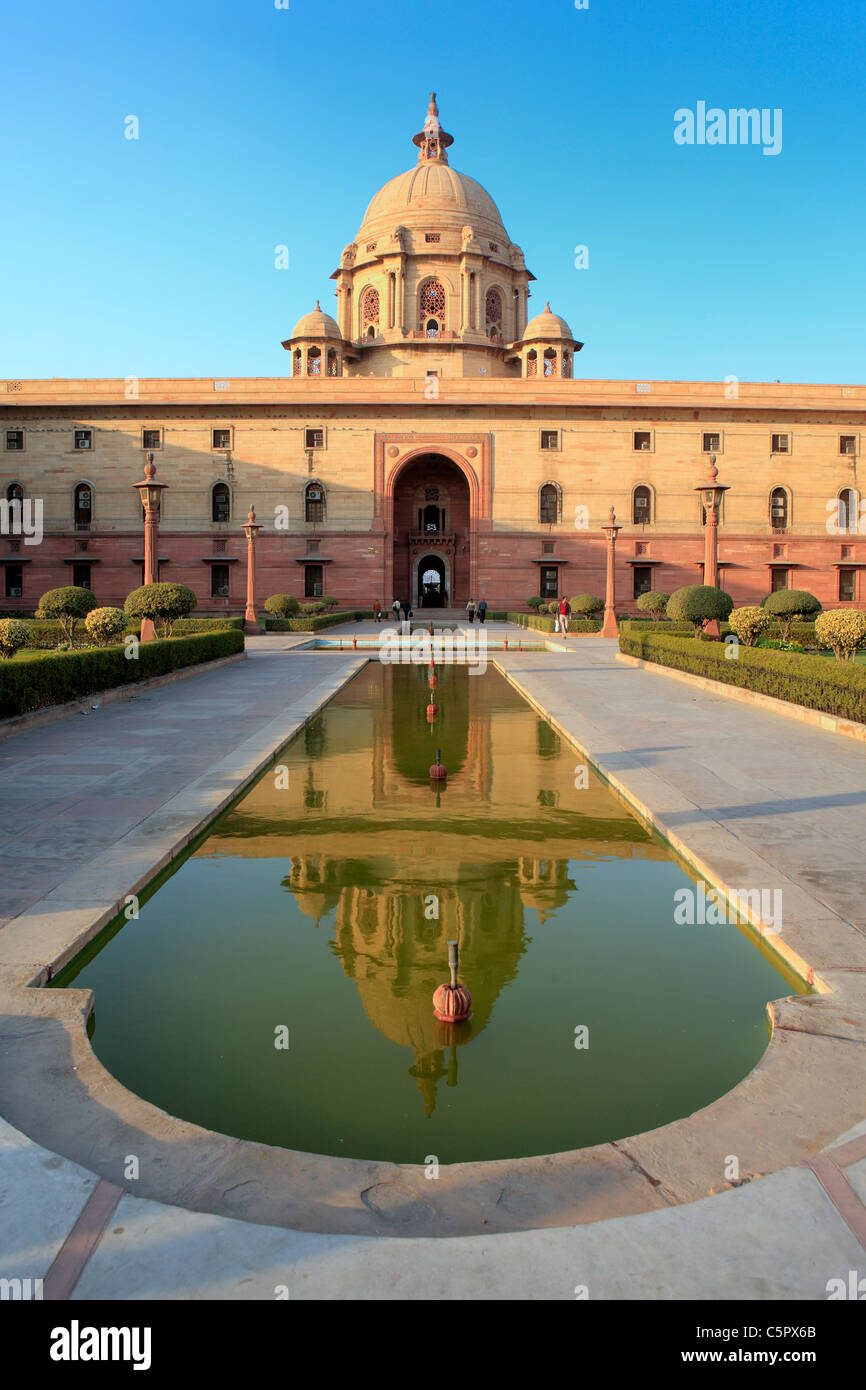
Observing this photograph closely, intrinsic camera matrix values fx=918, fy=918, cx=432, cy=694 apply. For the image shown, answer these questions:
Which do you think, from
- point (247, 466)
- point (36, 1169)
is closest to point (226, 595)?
point (247, 466)

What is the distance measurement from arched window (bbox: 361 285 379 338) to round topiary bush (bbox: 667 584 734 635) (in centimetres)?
3147

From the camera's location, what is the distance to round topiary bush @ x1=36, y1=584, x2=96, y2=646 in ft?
66.1

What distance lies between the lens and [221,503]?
39.1 metres

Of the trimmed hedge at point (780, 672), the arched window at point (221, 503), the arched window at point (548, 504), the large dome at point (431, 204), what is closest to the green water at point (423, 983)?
the trimmed hedge at point (780, 672)

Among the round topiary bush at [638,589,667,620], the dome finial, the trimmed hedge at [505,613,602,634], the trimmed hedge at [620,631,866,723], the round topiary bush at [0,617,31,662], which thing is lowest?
the trimmed hedge at [620,631,866,723]

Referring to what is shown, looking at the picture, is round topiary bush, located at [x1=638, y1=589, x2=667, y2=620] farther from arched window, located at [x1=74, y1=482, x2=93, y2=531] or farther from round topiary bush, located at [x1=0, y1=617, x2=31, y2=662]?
arched window, located at [x1=74, y1=482, x2=93, y2=531]

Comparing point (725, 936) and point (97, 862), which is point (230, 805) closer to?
point (97, 862)

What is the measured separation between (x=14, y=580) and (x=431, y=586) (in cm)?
1994

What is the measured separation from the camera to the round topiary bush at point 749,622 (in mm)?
18453

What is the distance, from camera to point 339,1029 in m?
3.76

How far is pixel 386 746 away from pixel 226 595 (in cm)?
3089

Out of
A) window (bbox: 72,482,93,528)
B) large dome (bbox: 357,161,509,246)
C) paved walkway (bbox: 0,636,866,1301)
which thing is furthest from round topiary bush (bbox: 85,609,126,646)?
large dome (bbox: 357,161,509,246)

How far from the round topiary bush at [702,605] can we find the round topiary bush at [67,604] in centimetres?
1330

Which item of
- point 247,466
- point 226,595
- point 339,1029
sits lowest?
point 339,1029
